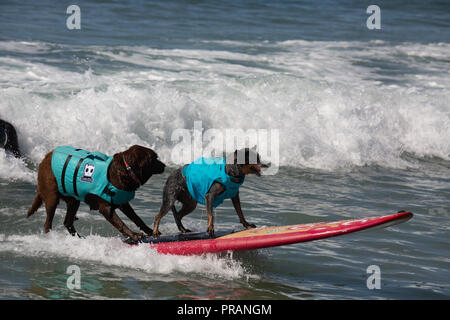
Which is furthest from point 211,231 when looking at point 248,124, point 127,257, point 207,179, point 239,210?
point 248,124

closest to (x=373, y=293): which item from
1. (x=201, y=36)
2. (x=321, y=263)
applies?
(x=321, y=263)

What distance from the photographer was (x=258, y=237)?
21.3 ft

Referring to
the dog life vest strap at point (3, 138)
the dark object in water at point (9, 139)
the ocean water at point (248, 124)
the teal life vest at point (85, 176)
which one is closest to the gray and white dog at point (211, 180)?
the teal life vest at point (85, 176)

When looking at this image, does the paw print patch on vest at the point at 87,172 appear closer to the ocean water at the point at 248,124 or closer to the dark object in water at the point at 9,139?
the ocean water at the point at 248,124

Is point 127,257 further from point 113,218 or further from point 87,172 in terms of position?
point 87,172

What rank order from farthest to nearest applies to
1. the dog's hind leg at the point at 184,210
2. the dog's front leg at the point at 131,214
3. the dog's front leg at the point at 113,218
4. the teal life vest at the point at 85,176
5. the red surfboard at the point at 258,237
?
the dog's hind leg at the point at 184,210 → the dog's front leg at the point at 131,214 → the dog's front leg at the point at 113,218 → the teal life vest at the point at 85,176 → the red surfboard at the point at 258,237

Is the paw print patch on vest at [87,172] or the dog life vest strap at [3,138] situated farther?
the dog life vest strap at [3,138]

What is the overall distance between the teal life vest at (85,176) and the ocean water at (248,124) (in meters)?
0.56

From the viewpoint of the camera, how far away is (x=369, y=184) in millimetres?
10672

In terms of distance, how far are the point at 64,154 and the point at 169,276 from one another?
1.70 m

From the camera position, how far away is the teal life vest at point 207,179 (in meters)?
6.72

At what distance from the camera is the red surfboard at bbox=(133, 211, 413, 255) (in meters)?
6.09

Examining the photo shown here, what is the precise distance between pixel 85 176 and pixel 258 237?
1.88 m

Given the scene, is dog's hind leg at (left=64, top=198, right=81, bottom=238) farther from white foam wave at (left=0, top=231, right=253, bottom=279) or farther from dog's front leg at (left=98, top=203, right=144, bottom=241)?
dog's front leg at (left=98, top=203, right=144, bottom=241)
